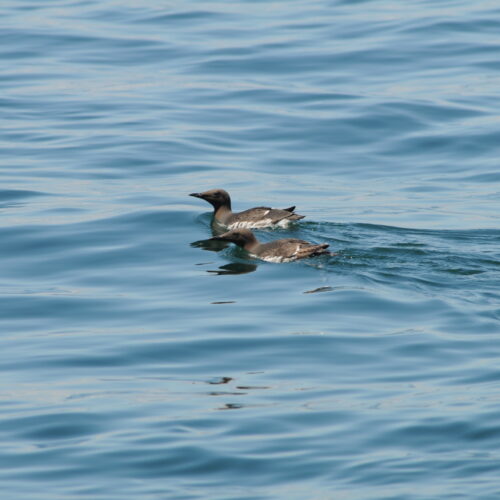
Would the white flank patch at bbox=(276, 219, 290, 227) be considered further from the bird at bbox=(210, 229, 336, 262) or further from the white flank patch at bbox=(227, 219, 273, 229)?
the bird at bbox=(210, 229, 336, 262)

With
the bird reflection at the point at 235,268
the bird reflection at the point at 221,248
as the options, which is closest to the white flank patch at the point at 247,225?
the bird reflection at the point at 221,248

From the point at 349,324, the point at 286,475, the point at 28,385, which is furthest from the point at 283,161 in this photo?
the point at 286,475

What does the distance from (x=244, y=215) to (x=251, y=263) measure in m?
1.82

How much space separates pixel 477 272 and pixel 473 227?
2.71m

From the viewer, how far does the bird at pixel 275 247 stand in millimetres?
15039

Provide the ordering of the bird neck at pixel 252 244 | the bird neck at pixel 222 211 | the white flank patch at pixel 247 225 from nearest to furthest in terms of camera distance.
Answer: the bird neck at pixel 252 244, the white flank patch at pixel 247 225, the bird neck at pixel 222 211

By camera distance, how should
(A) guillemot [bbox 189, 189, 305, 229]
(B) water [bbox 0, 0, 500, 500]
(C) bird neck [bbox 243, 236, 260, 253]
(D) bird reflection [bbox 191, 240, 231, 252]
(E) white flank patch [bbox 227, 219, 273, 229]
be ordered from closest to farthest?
(B) water [bbox 0, 0, 500, 500] < (C) bird neck [bbox 243, 236, 260, 253] < (D) bird reflection [bbox 191, 240, 231, 252] < (A) guillemot [bbox 189, 189, 305, 229] < (E) white flank patch [bbox 227, 219, 273, 229]

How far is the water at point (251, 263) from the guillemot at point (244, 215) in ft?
1.07

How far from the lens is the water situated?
8992mm

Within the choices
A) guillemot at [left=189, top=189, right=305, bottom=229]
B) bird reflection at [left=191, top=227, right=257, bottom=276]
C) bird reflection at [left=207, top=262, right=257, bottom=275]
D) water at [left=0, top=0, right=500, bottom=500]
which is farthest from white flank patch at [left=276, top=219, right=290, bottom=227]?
bird reflection at [left=207, top=262, right=257, bottom=275]

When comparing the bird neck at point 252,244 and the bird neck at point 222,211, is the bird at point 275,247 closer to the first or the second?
the bird neck at point 252,244

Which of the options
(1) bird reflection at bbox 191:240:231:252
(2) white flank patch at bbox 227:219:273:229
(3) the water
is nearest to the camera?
(3) the water

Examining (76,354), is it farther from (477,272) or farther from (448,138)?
(448,138)

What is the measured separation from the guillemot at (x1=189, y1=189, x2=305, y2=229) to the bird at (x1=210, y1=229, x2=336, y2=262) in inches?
32.7
